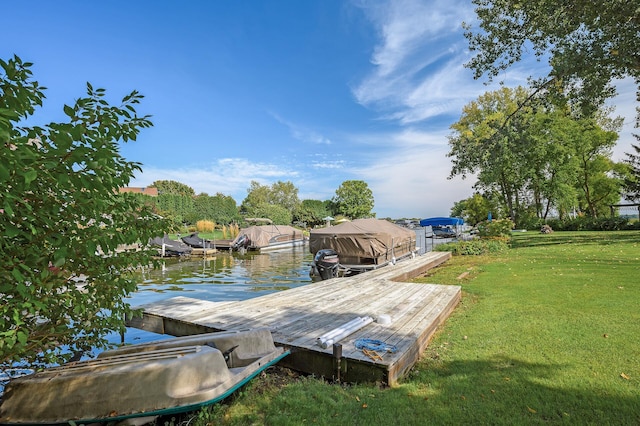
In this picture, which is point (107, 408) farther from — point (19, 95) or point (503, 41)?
point (503, 41)

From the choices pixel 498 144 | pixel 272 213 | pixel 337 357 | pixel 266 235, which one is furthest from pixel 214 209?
pixel 337 357

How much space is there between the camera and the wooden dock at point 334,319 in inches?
164

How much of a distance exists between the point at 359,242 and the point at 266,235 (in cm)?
1579

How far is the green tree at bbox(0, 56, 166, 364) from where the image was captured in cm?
211

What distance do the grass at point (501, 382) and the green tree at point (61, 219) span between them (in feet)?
5.13

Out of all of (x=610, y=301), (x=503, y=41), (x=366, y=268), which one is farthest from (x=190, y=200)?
(x=610, y=301)

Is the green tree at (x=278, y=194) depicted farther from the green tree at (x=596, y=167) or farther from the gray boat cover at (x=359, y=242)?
the gray boat cover at (x=359, y=242)

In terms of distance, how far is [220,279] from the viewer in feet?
49.6

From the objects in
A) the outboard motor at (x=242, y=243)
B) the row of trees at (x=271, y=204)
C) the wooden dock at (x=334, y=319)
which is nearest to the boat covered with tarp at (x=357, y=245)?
Answer: the wooden dock at (x=334, y=319)

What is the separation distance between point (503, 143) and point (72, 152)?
1585 centimetres

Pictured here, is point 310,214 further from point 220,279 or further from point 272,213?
point 220,279

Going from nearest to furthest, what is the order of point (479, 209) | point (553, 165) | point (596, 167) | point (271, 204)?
point (553, 165) < point (596, 167) < point (479, 209) < point (271, 204)

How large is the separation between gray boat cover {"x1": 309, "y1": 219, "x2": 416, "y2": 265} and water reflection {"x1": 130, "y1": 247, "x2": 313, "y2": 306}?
187 cm

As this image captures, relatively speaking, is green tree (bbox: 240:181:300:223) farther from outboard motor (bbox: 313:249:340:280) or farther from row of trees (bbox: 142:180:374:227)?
outboard motor (bbox: 313:249:340:280)
